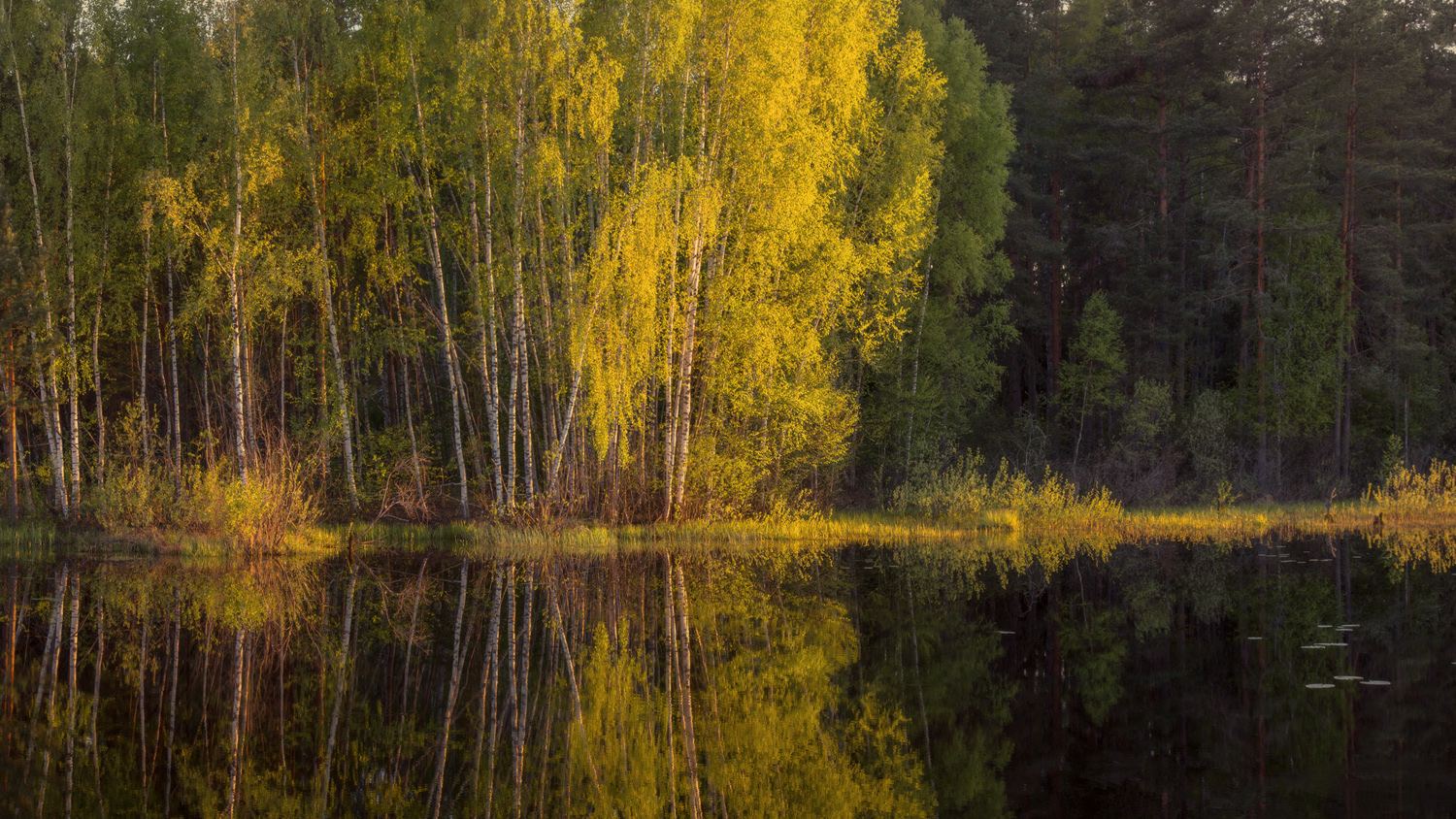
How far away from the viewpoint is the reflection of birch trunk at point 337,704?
612 centimetres

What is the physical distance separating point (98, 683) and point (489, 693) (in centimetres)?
305

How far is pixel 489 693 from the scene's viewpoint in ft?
26.7

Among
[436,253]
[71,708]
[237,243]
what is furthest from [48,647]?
[436,253]

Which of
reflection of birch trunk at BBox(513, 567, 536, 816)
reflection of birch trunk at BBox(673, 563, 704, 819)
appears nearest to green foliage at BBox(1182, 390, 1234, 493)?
reflection of birch trunk at BBox(673, 563, 704, 819)

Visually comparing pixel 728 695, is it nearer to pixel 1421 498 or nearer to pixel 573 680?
pixel 573 680

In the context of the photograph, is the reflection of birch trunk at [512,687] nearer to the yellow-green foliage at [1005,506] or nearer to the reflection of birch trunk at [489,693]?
the reflection of birch trunk at [489,693]

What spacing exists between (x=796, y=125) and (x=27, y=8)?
1320 centimetres

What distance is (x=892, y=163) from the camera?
22.6 metres

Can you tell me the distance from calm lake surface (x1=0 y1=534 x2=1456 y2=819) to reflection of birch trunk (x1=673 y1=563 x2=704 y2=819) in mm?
21

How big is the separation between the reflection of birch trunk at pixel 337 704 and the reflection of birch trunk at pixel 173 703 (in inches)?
29.1

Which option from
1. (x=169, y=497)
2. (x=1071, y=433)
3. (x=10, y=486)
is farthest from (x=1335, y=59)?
(x=10, y=486)

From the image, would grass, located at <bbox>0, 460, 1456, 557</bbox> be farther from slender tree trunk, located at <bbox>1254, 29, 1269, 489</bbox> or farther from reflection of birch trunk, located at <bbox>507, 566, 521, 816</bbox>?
slender tree trunk, located at <bbox>1254, 29, 1269, 489</bbox>

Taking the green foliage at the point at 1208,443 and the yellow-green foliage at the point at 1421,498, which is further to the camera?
the green foliage at the point at 1208,443

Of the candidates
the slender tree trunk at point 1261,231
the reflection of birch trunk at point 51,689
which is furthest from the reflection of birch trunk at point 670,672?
the slender tree trunk at point 1261,231
